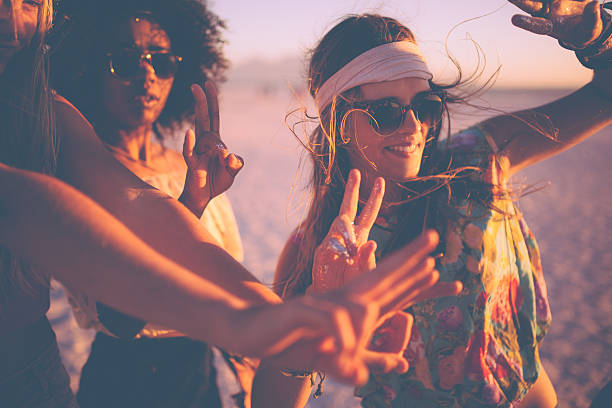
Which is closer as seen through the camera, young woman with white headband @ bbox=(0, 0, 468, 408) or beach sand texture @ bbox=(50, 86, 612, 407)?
young woman with white headband @ bbox=(0, 0, 468, 408)

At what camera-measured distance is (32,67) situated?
52.1 inches

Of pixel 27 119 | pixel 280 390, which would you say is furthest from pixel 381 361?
pixel 27 119

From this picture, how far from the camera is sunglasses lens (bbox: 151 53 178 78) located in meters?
2.29

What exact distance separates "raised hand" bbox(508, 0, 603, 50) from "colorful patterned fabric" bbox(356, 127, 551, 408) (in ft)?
1.73

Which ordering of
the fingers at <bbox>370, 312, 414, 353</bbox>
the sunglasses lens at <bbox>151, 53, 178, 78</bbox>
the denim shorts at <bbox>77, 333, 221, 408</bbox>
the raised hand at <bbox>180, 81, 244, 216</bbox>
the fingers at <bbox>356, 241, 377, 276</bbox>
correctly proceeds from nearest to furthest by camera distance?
the fingers at <bbox>370, 312, 414, 353</bbox> < the fingers at <bbox>356, 241, 377, 276</bbox> < the raised hand at <bbox>180, 81, 244, 216</bbox> < the denim shorts at <bbox>77, 333, 221, 408</bbox> < the sunglasses lens at <bbox>151, 53, 178, 78</bbox>

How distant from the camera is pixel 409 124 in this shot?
62.4 inches

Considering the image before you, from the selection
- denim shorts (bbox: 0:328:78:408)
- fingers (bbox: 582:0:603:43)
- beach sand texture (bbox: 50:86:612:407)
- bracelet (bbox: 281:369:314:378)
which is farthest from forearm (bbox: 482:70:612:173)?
denim shorts (bbox: 0:328:78:408)

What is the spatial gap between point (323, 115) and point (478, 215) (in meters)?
0.88

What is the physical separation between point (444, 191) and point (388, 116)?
0.50 meters

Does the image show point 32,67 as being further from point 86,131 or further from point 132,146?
point 132,146

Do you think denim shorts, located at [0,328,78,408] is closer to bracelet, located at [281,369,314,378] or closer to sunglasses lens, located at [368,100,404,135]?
bracelet, located at [281,369,314,378]

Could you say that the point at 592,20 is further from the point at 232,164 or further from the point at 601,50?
the point at 232,164

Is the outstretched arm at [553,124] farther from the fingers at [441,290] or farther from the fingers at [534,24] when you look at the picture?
the fingers at [441,290]

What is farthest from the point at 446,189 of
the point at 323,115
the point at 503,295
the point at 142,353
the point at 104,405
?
the point at 104,405
